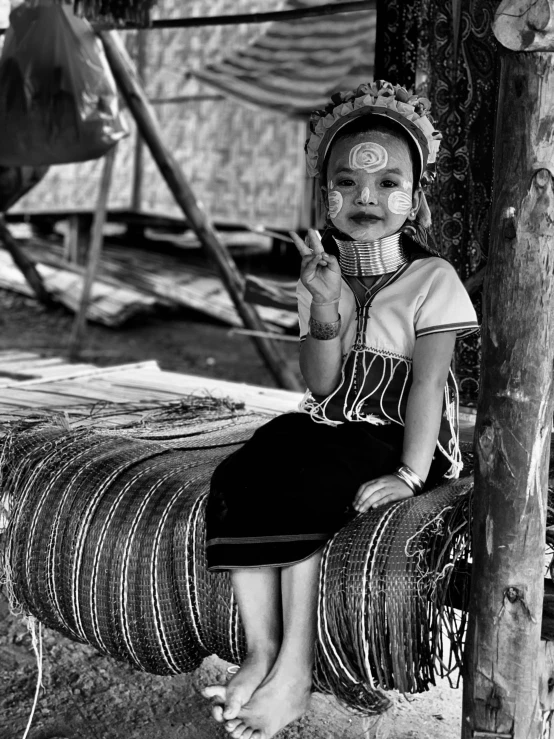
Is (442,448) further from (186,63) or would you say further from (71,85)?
(186,63)

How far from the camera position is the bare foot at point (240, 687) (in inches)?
80.6

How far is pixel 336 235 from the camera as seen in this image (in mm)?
2438

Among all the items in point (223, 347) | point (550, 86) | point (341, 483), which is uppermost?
point (550, 86)

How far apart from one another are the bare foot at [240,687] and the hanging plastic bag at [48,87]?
3.33 meters

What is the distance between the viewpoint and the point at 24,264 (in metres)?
8.38

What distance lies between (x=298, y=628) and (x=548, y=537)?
59 cm

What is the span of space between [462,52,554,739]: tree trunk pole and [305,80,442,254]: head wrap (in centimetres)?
53

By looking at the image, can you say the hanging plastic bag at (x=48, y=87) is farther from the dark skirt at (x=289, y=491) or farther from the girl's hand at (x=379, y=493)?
the girl's hand at (x=379, y=493)

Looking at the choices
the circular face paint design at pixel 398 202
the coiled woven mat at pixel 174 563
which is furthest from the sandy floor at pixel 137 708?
the circular face paint design at pixel 398 202

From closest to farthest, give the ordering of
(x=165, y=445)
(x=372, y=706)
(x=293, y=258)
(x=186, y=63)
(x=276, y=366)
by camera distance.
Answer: (x=372, y=706), (x=165, y=445), (x=276, y=366), (x=186, y=63), (x=293, y=258)

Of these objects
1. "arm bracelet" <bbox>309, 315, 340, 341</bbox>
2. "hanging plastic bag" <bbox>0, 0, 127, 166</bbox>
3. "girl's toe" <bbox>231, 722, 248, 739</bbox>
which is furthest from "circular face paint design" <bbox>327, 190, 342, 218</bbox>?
"hanging plastic bag" <bbox>0, 0, 127, 166</bbox>

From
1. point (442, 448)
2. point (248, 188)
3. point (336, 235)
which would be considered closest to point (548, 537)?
point (442, 448)

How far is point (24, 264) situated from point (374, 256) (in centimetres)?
653

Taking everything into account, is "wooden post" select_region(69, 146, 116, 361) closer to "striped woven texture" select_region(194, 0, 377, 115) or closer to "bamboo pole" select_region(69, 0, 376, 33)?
"bamboo pole" select_region(69, 0, 376, 33)
